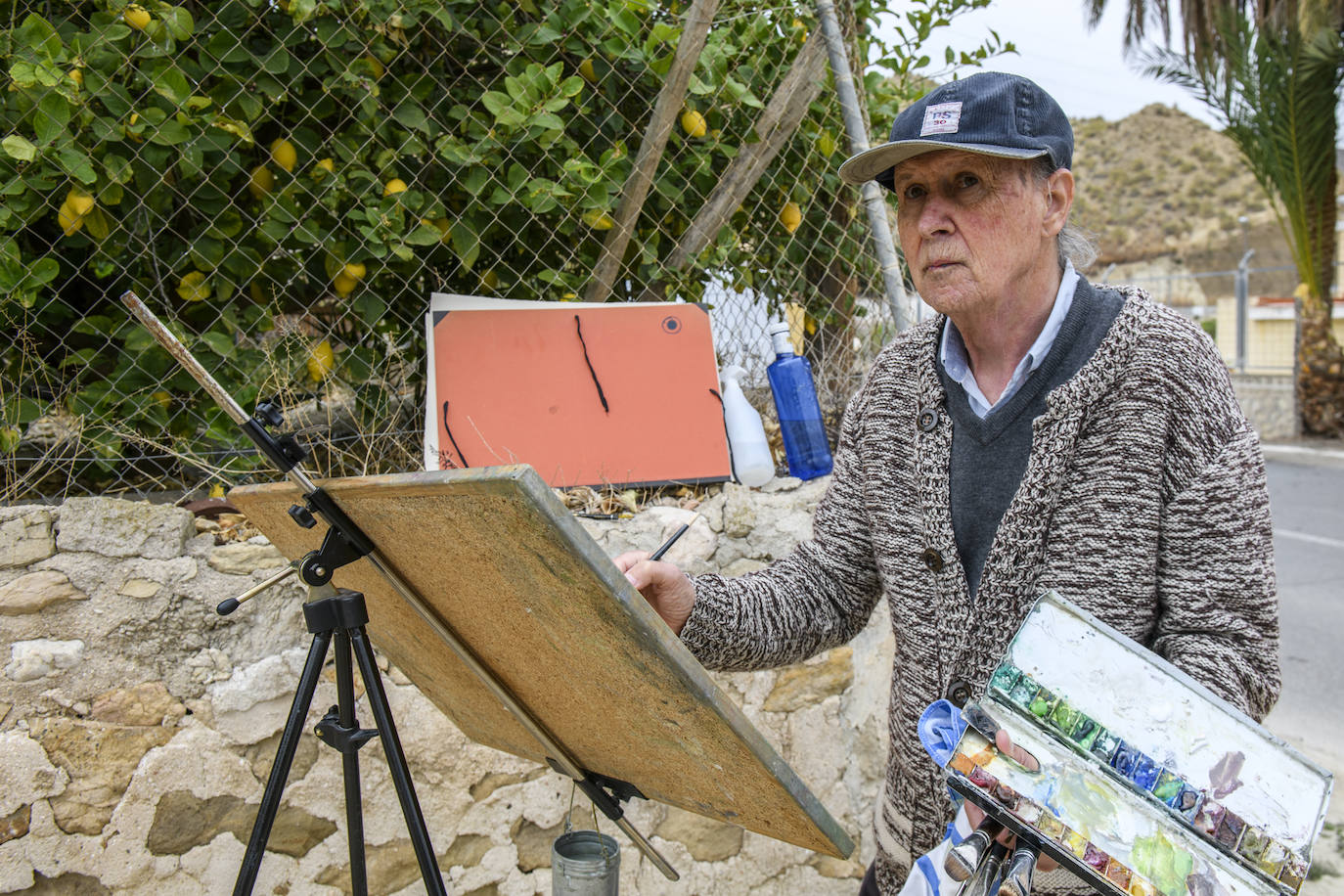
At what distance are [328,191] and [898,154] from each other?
1779 millimetres

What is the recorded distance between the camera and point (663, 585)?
1.55 metres

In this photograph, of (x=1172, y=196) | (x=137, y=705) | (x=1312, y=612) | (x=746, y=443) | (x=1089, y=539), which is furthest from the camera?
(x=1172, y=196)

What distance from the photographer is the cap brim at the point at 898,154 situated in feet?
4.42

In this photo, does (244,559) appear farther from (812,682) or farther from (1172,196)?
(1172,196)

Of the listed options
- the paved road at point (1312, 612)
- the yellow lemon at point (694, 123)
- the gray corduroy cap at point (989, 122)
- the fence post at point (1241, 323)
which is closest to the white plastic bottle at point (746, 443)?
the yellow lemon at point (694, 123)

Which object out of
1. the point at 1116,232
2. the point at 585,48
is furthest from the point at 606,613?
the point at 1116,232

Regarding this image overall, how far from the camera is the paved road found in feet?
13.5

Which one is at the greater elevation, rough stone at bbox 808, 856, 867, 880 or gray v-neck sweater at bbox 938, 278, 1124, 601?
gray v-neck sweater at bbox 938, 278, 1124, 601

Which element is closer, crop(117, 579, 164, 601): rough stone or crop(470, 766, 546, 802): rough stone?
crop(117, 579, 164, 601): rough stone

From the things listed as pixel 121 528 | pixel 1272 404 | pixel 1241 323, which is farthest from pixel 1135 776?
pixel 1241 323

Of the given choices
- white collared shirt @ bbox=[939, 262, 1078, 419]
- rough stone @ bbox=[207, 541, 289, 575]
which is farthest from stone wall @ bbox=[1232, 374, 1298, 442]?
rough stone @ bbox=[207, 541, 289, 575]

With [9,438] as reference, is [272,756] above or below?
below

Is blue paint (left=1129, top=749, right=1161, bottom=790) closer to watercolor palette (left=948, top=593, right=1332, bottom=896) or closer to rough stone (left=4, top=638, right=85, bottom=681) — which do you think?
watercolor palette (left=948, top=593, right=1332, bottom=896)

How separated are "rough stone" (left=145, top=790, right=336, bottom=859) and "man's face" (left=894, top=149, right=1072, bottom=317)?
1892 millimetres
